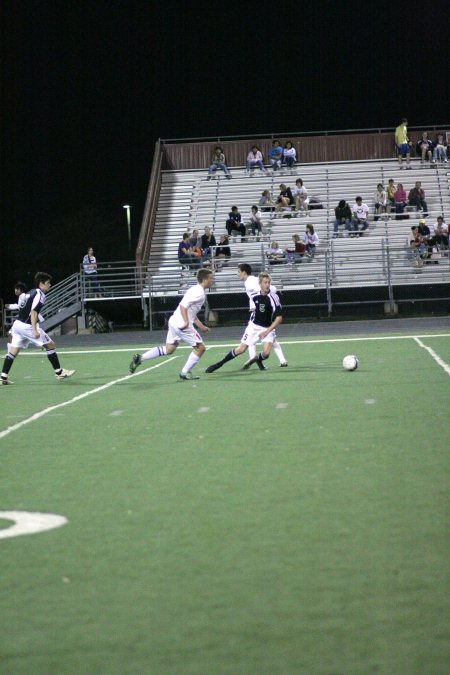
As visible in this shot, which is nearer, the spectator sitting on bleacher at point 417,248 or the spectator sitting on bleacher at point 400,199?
the spectator sitting on bleacher at point 417,248

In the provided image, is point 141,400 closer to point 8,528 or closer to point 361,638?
point 8,528

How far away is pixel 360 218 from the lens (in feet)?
121

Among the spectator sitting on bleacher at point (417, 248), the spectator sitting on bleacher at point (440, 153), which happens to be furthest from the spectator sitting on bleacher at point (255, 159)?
the spectator sitting on bleacher at point (417, 248)

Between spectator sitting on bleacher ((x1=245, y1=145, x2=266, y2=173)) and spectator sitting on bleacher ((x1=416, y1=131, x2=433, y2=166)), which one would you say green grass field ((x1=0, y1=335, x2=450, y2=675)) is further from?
spectator sitting on bleacher ((x1=416, y1=131, x2=433, y2=166))

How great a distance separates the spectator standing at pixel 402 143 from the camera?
41.6 metres

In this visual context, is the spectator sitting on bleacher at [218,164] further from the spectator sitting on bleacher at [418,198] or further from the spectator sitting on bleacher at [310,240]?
the spectator sitting on bleacher at [310,240]

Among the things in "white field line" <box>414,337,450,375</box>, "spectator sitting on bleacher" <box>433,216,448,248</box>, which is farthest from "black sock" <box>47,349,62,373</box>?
"spectator sitting on bleacher" <box>433,216,448,248</box>

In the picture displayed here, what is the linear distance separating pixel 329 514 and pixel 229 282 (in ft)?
93.5

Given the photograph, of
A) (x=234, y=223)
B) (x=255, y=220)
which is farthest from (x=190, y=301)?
(x=255, y=220)

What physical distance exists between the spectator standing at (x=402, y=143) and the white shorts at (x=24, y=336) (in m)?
27.6

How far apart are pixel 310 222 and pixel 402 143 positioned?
6387 millimetres

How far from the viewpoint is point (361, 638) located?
3936 mm

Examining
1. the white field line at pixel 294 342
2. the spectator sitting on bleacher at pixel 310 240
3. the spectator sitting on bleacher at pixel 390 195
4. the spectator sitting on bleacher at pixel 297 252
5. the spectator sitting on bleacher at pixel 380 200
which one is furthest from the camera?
the spectator sitting on bleacher at pixel 390 195

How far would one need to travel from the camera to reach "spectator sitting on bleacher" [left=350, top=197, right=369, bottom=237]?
121ft
